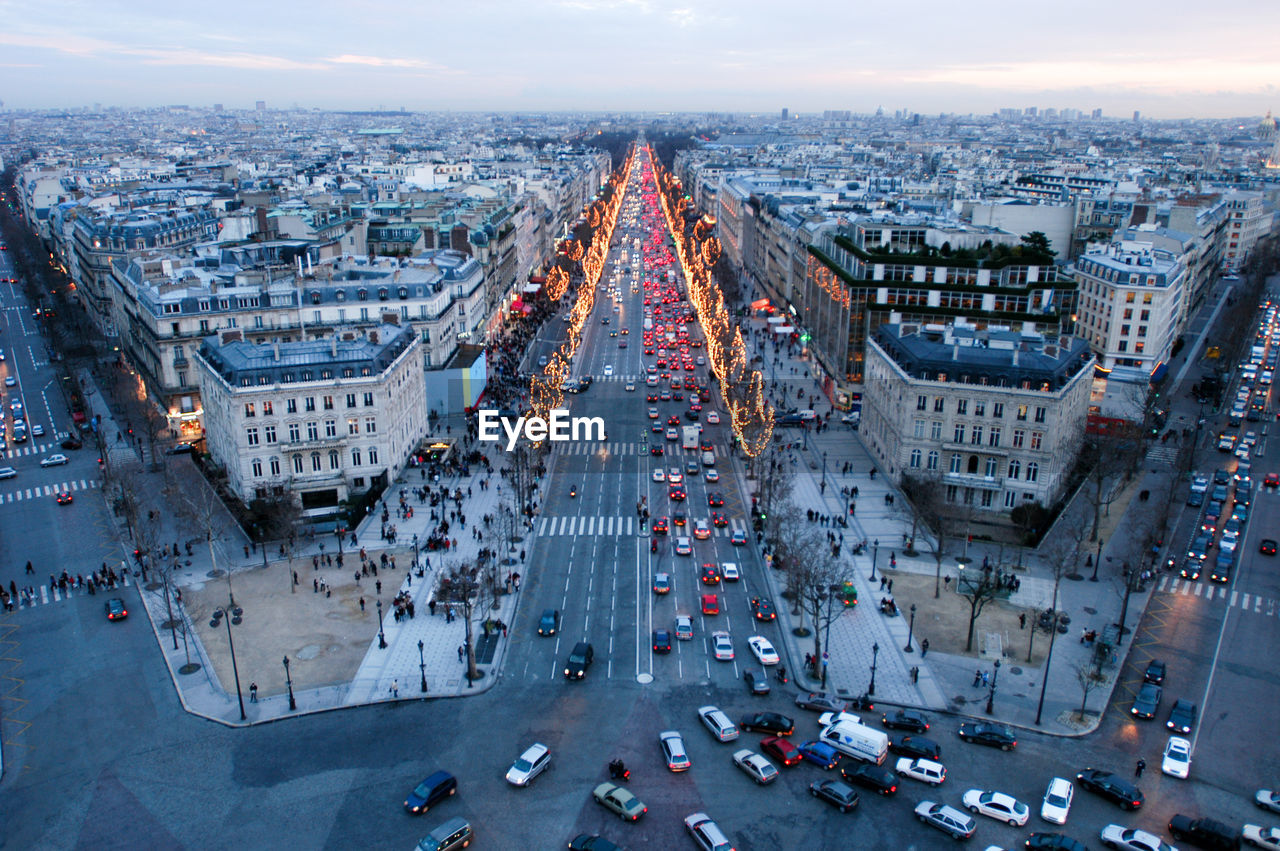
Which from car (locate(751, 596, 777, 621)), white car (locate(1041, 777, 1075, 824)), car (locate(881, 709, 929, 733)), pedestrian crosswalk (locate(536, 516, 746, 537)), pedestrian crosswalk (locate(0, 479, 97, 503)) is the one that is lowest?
pedestrian crosswalk (locate(0, 479, 97, 503))

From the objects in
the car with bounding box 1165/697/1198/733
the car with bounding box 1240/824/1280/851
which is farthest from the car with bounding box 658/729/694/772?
the car with bounding box 1165/697/1198/733

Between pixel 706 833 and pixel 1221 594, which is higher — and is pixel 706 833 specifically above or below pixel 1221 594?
above

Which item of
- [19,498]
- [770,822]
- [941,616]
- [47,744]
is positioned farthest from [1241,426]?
[19,498]

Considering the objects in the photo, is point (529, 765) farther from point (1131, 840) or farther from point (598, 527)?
point (598, 527)

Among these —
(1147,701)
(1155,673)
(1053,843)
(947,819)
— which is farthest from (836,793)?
(1155,673)

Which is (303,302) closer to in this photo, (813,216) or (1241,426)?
(813,216)

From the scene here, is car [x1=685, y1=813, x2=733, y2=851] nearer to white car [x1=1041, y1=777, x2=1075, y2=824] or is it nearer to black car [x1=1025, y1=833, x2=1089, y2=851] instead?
black car [x1=1025, y1=833, x2=1089, y2=851]
